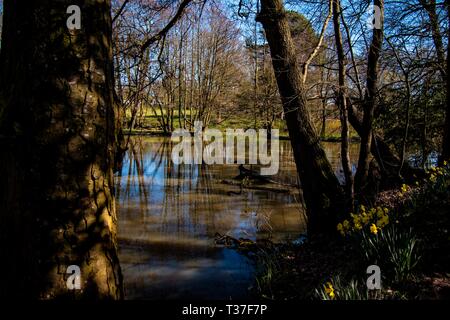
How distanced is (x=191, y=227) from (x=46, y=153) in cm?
696

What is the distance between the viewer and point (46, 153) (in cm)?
159

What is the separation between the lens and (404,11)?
852 cm

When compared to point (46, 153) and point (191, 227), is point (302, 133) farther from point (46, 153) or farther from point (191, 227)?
point (46, 153)

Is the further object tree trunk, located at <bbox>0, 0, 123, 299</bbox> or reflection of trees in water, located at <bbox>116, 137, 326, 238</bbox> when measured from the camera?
reflection of trees in water, located at <bbox>116, 137, 326, 238</bbox>

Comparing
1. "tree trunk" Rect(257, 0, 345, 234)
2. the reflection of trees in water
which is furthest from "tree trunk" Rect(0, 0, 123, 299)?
the reflection of trees in water

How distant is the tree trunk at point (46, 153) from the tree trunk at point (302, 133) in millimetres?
4998

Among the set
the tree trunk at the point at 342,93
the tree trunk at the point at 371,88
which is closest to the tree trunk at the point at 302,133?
the tree trunk at the point at 342,93

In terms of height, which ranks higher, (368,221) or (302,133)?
(302,133)

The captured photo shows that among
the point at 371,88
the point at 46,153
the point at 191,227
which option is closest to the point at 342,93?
the point at 371,88

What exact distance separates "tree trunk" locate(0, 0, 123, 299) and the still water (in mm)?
3753

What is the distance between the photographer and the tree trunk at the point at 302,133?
634 centimetres

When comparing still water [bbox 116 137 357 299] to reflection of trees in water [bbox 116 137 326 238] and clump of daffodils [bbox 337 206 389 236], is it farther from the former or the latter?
clump of daffodils [bbox 337 206 389 236]

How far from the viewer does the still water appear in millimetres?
5566

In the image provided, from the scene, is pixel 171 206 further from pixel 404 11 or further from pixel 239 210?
pixel 404 11
